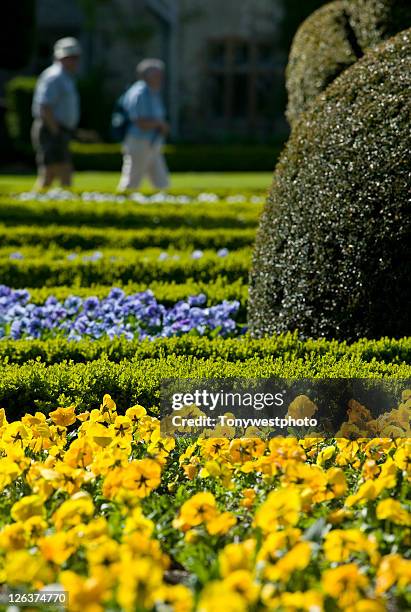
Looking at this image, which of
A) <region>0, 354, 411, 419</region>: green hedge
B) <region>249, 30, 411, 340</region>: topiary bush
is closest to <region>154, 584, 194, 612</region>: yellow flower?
<region>0, 354, 411, 419</region>: green hedge

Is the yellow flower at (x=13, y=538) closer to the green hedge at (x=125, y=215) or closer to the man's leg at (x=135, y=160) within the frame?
the green hedge at (x=125, y=215)

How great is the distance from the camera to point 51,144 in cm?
1313

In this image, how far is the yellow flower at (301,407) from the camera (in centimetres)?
298

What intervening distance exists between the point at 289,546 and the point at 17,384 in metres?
1.74

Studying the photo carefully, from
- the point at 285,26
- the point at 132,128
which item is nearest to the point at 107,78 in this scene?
the point at 285,26

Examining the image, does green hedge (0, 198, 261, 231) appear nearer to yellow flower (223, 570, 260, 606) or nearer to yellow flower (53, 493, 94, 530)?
yellow flower (53, 493, 94, 530)

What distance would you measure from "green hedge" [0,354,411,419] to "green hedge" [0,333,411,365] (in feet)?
0.51

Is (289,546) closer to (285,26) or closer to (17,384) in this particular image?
(17,384)

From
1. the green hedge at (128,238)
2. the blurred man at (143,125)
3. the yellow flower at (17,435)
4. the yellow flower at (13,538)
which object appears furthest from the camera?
the blurred man at (143,125)

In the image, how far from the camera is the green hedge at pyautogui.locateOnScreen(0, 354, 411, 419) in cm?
371

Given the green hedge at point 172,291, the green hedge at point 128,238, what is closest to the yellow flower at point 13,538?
the green hedge at point 172,291

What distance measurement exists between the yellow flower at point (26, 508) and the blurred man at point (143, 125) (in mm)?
10821

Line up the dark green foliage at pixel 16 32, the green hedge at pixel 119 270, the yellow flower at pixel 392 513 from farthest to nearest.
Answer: the dark green foliage at pixel 16 32, the green hedge at pixel 119 270, the yellow flower at pixel 392 513

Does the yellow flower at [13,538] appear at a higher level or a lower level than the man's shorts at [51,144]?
lower
